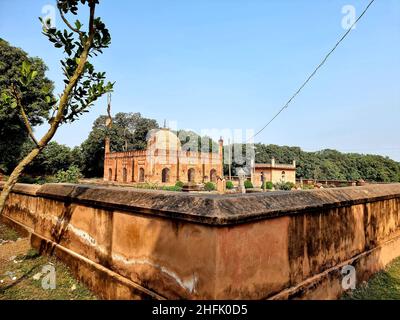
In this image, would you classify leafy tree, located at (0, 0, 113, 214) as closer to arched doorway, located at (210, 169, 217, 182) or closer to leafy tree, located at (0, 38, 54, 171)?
leafy tree, located at (0, 38, 54, 171)

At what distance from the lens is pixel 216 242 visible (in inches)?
73.1

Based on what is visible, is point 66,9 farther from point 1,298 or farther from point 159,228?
point 1,298

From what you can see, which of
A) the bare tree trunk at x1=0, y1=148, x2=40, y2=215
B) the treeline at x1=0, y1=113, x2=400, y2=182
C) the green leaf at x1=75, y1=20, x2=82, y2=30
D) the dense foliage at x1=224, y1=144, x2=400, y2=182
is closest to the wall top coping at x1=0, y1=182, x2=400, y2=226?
the bare tree trunk at x1=0, y1=148, x2=40, y2=215

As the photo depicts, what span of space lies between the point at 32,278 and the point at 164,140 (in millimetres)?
37095

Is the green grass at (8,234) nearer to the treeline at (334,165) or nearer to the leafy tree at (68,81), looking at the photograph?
the leafy tree at (68,81)

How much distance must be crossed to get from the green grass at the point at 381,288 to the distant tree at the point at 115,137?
43958mm

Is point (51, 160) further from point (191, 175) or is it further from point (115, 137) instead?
point (191, 175)

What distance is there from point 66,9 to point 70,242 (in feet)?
10.2

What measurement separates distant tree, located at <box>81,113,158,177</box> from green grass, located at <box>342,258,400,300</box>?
4396 cm

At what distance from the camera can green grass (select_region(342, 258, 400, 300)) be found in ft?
10.6

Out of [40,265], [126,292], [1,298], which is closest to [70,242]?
[40,265]

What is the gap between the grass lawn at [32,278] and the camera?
304 cm

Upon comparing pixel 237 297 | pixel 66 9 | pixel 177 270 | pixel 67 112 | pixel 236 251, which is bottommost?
pixel 237 297
